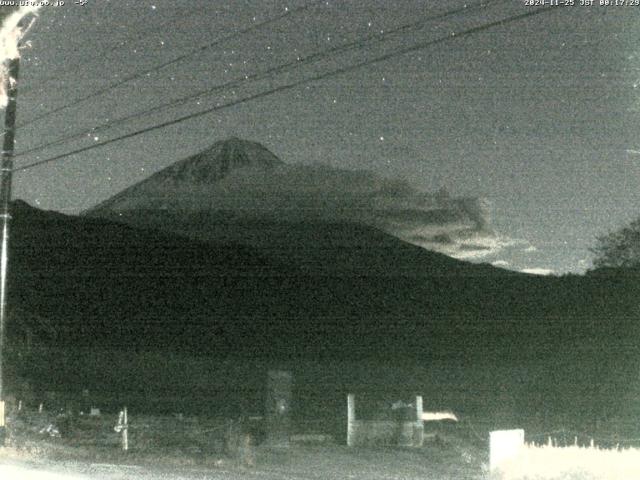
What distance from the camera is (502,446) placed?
1655 centimetres

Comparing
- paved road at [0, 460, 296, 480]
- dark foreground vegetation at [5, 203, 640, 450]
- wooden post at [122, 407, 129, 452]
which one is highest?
dark foreground vegetation at [5, 203, 640, 450]

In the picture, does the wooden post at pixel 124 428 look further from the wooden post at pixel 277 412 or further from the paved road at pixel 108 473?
the wooden post at pixel 277 412

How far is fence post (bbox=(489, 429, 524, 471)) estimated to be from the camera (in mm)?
16344

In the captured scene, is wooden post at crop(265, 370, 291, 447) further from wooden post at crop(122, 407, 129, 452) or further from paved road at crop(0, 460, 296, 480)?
paved road at crop(0, 460, 296, 480)

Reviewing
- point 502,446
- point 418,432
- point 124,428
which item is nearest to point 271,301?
point 418,432

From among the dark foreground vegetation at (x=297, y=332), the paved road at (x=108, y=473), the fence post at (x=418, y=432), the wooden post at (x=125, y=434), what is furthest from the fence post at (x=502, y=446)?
the dark foreground vegetation at (x=297, y=332)

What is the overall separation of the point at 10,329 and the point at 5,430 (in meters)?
14.8

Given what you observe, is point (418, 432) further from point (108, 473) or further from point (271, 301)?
point (271, 301)

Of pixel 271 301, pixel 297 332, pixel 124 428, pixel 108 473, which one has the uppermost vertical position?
pixel 271 301

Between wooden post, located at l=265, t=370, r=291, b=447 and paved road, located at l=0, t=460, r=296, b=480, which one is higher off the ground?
wooden post, located at l=265, t=370, r=291, b=447

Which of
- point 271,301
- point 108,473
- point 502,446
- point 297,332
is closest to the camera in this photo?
point 502,446

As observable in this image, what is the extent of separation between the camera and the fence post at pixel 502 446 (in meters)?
16.3

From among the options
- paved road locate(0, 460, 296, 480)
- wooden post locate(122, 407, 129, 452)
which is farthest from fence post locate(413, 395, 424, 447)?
wooden post locate(122, 407, 129, 452)

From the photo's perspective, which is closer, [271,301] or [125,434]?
[125,434]
